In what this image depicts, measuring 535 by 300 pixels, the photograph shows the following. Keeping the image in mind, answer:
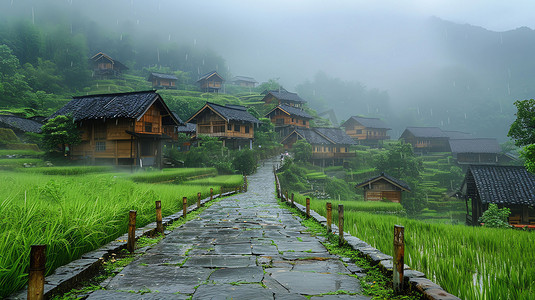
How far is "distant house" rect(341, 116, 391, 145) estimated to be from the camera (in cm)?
6306

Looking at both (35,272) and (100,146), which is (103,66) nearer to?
(100,146)

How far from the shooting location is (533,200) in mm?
18375

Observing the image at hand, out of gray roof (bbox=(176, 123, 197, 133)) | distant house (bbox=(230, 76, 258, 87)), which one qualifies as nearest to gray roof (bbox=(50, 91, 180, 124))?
gray roof (bbox=(176, 123, 197, 133))

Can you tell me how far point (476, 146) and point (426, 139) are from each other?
11160 millimetres

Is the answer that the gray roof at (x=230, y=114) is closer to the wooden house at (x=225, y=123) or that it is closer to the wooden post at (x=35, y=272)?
the wooden house at (x=225, y=123)

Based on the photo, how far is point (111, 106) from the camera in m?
25.3

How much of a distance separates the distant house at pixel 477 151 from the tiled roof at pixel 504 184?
3196 cm

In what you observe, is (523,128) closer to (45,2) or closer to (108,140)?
(108,140)

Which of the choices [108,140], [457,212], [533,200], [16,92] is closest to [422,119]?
[457,212]

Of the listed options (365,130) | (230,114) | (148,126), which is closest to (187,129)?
(230,114)

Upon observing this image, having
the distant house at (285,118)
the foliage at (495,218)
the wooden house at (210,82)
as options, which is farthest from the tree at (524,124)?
the wooden house at (210,82)

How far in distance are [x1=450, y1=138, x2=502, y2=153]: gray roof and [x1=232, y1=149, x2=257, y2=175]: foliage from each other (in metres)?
36.9

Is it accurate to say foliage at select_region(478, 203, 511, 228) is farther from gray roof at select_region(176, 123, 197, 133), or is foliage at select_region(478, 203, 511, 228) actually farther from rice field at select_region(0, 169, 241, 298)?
gray roof at select_region(176, 123, 197, 133)

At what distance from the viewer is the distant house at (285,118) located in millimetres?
51312
